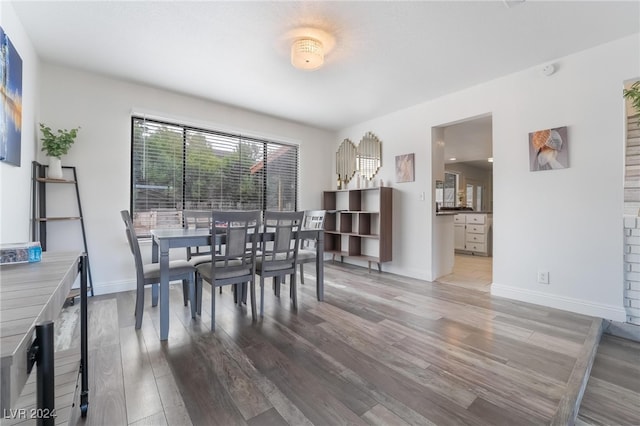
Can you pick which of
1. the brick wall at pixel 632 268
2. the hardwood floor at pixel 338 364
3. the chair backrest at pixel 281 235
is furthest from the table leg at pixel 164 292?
the brick wall at pixel 632 268

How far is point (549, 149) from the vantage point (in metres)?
2.79

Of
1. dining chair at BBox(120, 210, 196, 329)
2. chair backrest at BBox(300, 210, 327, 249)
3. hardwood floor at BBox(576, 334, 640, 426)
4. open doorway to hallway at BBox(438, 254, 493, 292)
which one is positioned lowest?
hardwood floor at BBox(576, 334, 640, 426)

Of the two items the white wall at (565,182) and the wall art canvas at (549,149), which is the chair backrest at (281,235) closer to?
the white wall at (565,182)

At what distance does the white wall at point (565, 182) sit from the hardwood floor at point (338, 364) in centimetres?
31

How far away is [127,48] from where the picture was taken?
2.59m

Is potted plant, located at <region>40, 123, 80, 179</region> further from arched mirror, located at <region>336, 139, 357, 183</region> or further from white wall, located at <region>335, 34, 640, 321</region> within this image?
white wall, located at <region>335, 34, 640, 321</region>

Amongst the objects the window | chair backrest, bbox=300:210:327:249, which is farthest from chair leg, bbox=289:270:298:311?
the window

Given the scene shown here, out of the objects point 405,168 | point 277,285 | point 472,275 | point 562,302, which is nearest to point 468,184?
point 472,275

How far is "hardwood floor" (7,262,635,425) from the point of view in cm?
133

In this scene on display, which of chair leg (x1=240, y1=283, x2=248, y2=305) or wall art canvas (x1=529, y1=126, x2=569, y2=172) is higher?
wall art canvas (x1=529, y1=126, x2=569, y2=172)

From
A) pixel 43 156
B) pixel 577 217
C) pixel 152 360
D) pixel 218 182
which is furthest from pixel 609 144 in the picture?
pixel 43 156

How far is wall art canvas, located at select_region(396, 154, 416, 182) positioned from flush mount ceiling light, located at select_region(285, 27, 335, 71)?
7.13 ft

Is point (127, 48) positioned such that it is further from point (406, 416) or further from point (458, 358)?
point (458, 358)

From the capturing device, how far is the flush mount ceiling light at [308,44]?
2322 mm
